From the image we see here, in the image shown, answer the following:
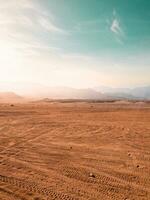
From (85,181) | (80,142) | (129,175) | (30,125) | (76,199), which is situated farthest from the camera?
(30,125)

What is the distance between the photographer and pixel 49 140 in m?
16.1

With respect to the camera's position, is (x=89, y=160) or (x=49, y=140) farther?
(x=49, y=140)

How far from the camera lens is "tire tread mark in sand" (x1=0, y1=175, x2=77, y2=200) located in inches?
310

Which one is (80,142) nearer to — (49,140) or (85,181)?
(49,140)

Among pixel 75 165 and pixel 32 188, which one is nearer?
pixel 32 188

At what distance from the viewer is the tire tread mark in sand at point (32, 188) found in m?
7.87

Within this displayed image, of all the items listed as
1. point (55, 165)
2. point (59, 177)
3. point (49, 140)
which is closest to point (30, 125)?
point (49, 140)

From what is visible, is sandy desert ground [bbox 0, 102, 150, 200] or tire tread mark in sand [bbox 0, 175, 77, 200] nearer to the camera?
tire tread mark in sand [bbox 0, 175, 77, 200]

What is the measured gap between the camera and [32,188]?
8.47m

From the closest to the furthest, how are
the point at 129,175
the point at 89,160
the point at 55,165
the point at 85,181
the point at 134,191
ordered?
the point at 134,191 < the point at 85,181 < the point at 129,175 < the point at 55,165 < the point at 89,160

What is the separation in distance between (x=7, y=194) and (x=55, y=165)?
331 centimetres

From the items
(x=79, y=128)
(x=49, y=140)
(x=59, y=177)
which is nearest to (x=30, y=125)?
(x=79, y=128)

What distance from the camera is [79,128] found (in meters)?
20.5

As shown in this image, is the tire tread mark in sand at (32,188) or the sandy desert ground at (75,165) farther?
the sandy desert ground at (75,165)
